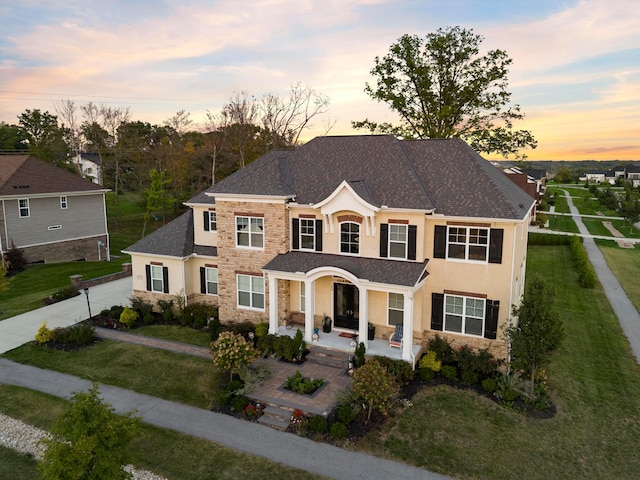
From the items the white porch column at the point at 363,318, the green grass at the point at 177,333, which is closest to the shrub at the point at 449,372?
the white porch column at the point at 363,318

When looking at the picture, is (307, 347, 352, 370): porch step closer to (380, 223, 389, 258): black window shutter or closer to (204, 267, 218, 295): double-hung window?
(380, 223, 389, 258): black window shutter

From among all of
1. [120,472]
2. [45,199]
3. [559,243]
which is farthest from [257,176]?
[559,243]

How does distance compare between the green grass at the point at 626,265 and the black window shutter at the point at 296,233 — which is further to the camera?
the green grass at the point at 626,265

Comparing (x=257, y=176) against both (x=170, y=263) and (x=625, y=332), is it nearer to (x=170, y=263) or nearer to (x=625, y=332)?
(x=170, y=263)

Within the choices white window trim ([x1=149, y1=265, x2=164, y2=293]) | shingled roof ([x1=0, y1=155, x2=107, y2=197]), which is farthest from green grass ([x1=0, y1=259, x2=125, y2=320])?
white window trim ([x1=149, y1=265, x2=164, y2=293])

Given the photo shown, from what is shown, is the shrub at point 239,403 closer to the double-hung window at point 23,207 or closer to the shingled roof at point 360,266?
the shingled roof at point 360,266

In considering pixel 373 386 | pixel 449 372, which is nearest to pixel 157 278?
pixel 373 386

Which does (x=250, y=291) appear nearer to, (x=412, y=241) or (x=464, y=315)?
(x=412, y=241)
